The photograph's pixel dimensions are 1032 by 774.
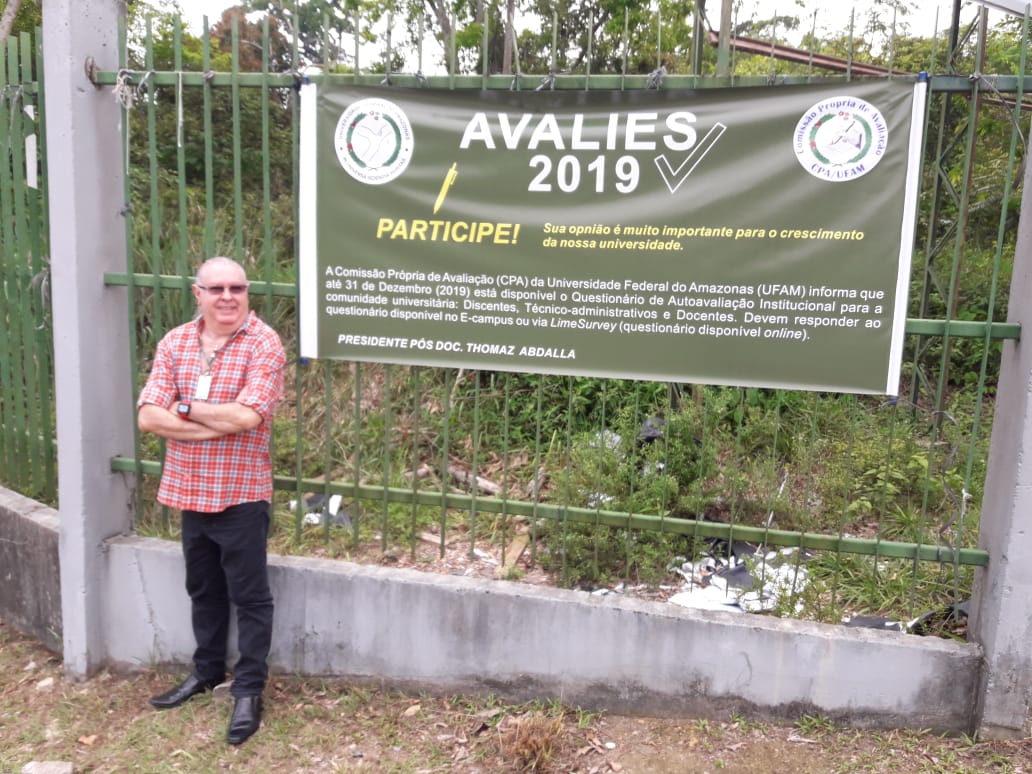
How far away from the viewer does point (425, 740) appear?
3.03 meters

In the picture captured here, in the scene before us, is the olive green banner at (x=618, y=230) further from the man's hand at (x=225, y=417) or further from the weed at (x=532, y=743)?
the weed at (x=532, y=743)

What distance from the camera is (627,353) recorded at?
2.95 metres

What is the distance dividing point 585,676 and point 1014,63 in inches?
215

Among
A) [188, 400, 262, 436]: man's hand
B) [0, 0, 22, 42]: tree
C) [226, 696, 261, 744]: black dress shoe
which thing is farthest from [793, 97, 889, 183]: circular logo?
[0, 0, 22, 42]: tree

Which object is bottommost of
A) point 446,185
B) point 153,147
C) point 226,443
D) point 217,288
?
point 226,443

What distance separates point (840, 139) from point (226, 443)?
7.72 ft

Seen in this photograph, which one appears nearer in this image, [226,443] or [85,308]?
→ [226,443]

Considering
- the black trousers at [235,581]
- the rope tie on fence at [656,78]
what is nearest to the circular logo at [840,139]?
the rope tie on fence at [656,78]

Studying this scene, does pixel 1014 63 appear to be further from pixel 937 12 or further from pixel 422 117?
pixel 422 117

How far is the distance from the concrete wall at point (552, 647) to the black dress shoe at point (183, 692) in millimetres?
191

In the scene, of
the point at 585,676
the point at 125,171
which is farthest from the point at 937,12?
the point at 125,171

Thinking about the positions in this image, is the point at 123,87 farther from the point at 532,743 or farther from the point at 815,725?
the point at 815,725

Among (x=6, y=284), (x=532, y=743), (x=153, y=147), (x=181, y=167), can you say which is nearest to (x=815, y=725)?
(x=532, y=743)

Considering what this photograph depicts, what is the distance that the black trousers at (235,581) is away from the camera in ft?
9.75
